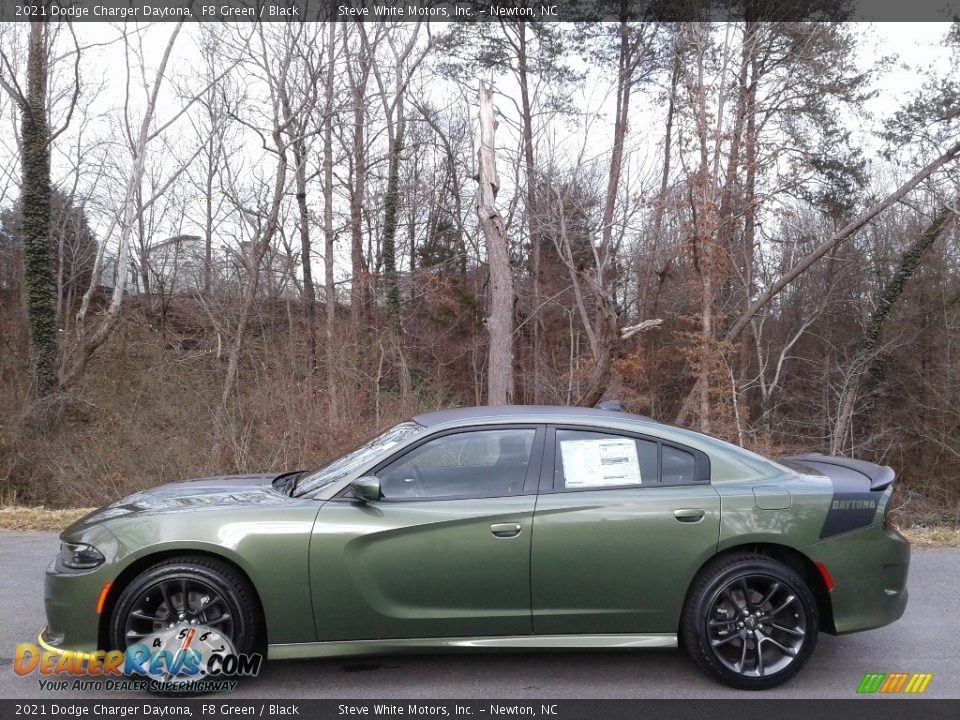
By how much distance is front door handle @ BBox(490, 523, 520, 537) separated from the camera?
399 centimetres

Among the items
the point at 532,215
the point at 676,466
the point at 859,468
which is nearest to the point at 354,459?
the point at 676,466

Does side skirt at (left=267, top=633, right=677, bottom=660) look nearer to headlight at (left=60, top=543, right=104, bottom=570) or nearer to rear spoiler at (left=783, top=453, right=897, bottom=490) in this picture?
headlight at (left=60, top=543, right=104, bottom=570)

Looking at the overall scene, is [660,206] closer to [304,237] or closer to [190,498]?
[304,237]

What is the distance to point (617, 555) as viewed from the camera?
4.02 metres

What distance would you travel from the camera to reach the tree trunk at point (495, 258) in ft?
44.0

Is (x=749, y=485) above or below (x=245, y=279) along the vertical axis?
below

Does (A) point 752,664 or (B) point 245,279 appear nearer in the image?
(A) point 752,664

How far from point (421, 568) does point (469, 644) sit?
0.46 metres

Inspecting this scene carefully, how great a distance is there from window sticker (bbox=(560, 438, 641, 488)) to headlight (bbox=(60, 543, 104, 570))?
7.95ft

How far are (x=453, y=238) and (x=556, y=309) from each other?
4676mm

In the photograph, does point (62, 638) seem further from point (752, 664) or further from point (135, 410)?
point (135, 410)

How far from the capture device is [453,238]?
2908 cm
